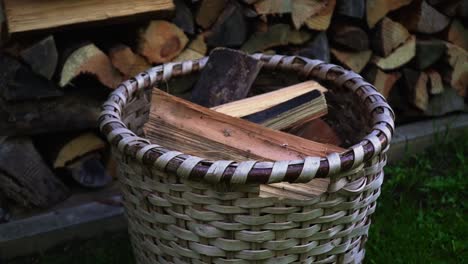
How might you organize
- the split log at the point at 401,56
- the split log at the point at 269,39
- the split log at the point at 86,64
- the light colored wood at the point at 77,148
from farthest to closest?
the split log at the point at 401,56, the split log at the point at 269,39, the light colored wood at the point at 77,148, the split log at the point at 86,64

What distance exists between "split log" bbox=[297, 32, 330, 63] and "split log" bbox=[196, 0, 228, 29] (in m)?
0.32

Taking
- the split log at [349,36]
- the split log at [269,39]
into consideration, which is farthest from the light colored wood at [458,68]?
the split log at [269,39]

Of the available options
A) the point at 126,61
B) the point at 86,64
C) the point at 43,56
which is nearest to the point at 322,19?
the point at 126,61

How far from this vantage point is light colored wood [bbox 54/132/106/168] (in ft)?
5.88

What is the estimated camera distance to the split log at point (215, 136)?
4.11 ft

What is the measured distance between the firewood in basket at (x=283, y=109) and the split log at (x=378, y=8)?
2.23ft

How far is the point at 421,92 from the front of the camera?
225 cm

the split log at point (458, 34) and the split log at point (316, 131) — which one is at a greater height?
the split log at point (316, 131)

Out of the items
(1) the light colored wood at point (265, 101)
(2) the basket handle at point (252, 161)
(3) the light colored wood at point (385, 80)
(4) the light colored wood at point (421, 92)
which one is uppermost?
(2) the basket handle at point (252, 161)

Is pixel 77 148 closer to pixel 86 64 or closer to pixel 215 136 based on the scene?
pixel 86 64

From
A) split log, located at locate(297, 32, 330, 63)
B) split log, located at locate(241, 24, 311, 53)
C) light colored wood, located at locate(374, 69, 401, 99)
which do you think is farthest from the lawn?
split log, located at locate(241, 24, 311, 53)

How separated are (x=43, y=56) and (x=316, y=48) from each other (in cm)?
85

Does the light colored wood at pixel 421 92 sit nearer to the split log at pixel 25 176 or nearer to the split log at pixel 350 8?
the split log at pixel 350 8

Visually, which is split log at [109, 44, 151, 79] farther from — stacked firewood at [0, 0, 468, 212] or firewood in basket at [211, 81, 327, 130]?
firewood in basket at [211, 81, 327, 130]
